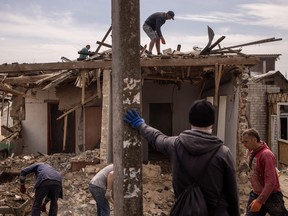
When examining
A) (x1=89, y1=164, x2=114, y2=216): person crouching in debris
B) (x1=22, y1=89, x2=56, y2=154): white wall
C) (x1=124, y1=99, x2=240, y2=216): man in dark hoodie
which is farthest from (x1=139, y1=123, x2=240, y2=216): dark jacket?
(x1=22, y1=89, x2=56, y2=154): white wall

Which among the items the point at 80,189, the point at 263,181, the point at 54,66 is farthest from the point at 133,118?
the point at 54,66

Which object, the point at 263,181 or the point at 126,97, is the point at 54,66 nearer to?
the point at 263,181

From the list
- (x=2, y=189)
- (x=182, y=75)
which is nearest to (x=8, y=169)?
(x=2, y=189)

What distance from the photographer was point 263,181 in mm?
4637

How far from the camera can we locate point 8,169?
413 inches

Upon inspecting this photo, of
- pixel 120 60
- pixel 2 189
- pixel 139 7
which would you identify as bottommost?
pixel 2 189

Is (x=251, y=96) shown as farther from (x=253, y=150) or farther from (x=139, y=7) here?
(x=139, y=7)

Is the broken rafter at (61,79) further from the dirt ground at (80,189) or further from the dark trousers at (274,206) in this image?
the dark trousers at (274,206)

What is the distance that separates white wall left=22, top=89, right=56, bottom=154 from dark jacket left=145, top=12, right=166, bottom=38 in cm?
475

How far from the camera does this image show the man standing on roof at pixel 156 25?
11.2 meters

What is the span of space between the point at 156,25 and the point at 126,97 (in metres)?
8.87

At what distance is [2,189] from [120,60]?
712 cm

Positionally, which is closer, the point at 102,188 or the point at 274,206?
the point at 274,206

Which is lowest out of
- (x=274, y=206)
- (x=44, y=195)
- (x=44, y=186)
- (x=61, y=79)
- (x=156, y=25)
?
(x=44, y=195)
